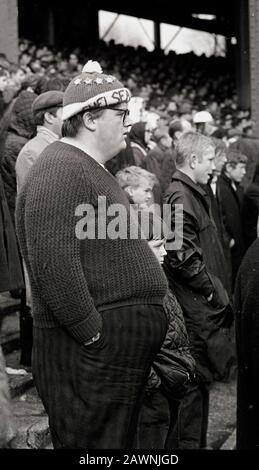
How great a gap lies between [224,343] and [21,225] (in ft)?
8.12

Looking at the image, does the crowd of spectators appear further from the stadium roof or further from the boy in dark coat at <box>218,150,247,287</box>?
the boy in dark coat at <box>218,150,247,287</box>

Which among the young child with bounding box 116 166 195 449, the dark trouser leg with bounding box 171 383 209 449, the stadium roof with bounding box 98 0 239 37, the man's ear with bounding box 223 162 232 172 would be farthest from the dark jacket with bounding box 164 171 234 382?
the stadium roof with bounding box 98 0 239 37

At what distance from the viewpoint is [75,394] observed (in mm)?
3875

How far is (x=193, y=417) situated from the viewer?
5996 millimetres

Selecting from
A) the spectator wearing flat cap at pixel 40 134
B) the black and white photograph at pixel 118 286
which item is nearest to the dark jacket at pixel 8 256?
the black and white photograph at pixel 118 286

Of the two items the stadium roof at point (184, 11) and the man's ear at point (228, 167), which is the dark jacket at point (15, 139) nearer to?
the man's ear at point (228, 167)

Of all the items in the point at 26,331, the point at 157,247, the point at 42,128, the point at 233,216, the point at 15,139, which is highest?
the point at 42,128

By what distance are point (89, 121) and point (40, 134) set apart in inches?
96.8

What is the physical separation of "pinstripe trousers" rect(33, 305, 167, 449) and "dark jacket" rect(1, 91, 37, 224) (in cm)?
329

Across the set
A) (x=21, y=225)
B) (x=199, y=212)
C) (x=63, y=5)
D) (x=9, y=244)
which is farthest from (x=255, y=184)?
(x=63, y=5)

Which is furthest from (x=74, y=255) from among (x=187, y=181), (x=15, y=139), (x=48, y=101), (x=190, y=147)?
(x=15, y=139)

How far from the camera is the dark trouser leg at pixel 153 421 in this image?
4777 mm

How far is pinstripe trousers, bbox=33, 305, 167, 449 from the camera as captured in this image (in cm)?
383

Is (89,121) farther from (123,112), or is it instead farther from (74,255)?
(74,255)
